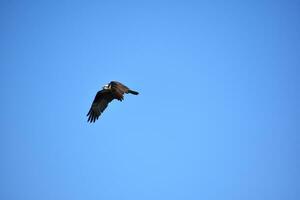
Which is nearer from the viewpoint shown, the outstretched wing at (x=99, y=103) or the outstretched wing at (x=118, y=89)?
the outstretched wing at (x=118, y=89)

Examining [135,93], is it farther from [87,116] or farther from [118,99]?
[87,116]

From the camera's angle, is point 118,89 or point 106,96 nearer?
point 118,89

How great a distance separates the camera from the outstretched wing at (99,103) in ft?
70.8

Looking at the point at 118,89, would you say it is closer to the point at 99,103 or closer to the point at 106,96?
the point at 106,96

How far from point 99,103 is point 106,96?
0.58 meters

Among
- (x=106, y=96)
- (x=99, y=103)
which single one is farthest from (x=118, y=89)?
(x=99, y=103)

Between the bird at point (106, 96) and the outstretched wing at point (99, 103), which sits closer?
the bird at point (106, 96)

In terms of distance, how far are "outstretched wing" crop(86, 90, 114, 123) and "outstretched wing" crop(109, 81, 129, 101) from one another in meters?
0.35

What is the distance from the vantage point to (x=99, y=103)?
72.4 ft

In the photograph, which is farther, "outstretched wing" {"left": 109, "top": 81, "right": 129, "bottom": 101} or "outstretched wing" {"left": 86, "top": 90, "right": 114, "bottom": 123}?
"outstretched wing" {"left": 86, "top": 90, "right": 114, "bottom": 123}

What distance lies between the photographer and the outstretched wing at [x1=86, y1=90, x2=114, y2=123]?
21.6m

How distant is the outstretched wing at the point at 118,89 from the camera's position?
20922 millimetres

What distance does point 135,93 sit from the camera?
21.8 meters

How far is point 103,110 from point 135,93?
159cm
